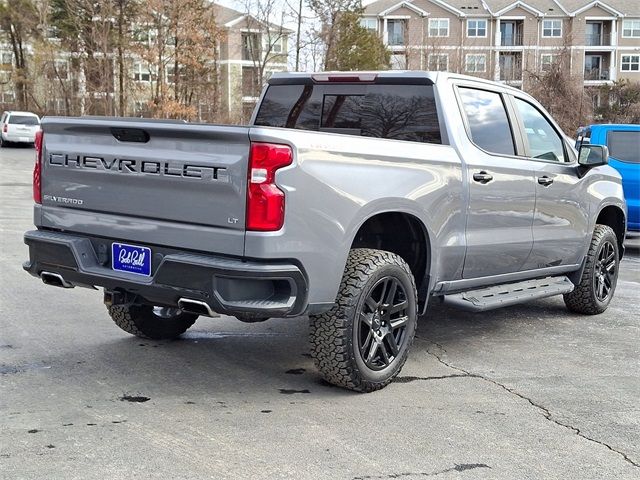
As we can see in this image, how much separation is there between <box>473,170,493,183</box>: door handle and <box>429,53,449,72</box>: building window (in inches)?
1896

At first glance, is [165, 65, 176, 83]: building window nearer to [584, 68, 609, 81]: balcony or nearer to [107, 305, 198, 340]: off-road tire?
[584, 68, 609, 81]: balcony

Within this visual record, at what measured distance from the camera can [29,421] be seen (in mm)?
4355

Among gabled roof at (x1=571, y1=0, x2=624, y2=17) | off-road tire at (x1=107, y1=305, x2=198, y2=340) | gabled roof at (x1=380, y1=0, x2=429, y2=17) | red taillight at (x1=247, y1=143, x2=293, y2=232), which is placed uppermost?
gabled roof at (x1=571, y1=0, x2=624, y2=17)

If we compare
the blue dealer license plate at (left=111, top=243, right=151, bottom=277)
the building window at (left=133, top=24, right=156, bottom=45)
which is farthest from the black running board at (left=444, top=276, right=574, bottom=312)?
the building window at (left=133, top=24, right=156, bottom=45)

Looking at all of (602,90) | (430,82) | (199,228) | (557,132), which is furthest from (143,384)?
(602,90)

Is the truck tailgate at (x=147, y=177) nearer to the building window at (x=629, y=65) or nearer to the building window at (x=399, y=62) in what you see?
the building window at (x=399, y=62)

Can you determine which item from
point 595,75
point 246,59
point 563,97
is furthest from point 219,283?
point 595,75

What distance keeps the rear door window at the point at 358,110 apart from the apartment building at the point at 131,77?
35.7 m

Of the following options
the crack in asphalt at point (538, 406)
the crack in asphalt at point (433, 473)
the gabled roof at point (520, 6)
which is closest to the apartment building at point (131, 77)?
the gabled roof at point (520, 6)

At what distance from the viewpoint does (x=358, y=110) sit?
6.28 meters

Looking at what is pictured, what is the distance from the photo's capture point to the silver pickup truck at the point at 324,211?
4.46m

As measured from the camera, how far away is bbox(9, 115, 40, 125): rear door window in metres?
37.5

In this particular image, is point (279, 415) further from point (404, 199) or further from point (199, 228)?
point (404, 199)

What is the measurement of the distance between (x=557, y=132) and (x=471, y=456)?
3900mm
